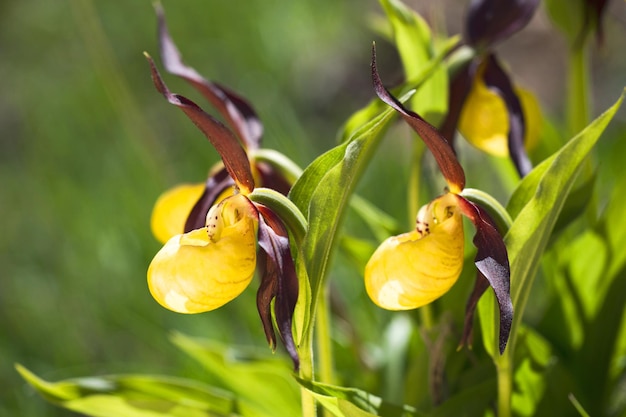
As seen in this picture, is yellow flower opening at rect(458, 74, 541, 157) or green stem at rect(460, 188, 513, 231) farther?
yellow flower opening at rect(458, 74, 541, 157)

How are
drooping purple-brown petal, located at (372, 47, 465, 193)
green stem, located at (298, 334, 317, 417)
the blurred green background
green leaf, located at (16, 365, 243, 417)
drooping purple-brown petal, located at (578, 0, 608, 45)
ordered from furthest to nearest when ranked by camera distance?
the blurred green background → drooping purple-brown petal, located at (578, 0, 608, 45) → green leaf, located at (16, 365, 243, 417) → green stem, located at (298, 334, 317, 417) → drooping purple-brown petal, located at (372, 47, 465, 193)

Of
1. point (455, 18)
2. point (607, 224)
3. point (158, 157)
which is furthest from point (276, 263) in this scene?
point (455, 18)

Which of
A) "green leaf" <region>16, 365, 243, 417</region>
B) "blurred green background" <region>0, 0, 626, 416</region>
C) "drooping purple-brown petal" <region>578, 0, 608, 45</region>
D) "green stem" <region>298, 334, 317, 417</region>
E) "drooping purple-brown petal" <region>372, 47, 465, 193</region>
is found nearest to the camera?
"drooping purple-brown petal" <region>372, 47, 465, 193</region>

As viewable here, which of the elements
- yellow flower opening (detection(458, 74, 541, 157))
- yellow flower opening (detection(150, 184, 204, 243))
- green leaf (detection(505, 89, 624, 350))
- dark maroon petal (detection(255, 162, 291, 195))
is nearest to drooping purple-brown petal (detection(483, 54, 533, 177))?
yellow flower opening (detection(458, 74, 541, 157))

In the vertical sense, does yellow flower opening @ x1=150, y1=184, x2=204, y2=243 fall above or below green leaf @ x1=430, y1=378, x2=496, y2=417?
above

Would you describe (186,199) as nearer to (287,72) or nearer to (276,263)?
(276,263)

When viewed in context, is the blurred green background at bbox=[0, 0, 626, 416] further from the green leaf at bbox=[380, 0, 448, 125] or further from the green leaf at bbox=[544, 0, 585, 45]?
the green leaf at bbox=[380, 0, 448, 125]

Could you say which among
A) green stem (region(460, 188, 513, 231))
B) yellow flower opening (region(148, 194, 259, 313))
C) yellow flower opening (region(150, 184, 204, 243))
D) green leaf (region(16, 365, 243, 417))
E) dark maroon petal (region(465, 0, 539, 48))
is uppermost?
dark maroon petal (region(465, 0, 539, 48))
